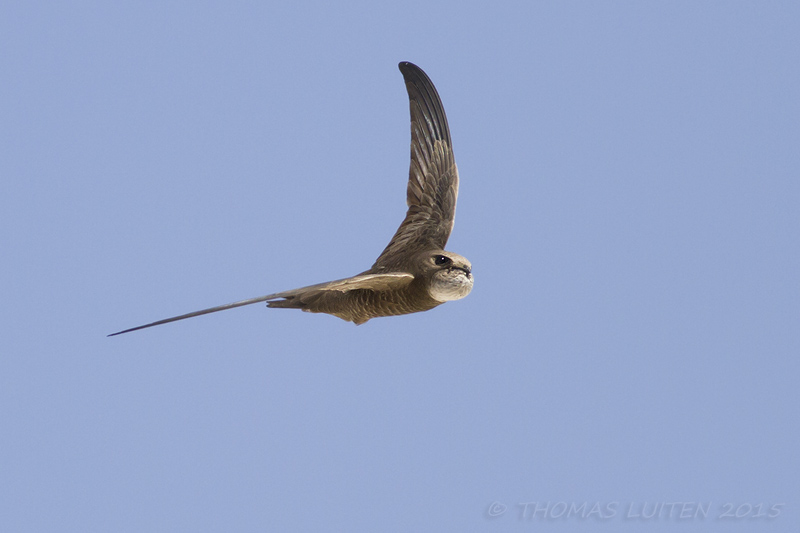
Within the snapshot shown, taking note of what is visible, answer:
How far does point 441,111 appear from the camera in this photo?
23.1 ft

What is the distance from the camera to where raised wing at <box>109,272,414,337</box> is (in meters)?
5.18

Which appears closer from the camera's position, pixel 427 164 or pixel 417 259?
pixel 417 259

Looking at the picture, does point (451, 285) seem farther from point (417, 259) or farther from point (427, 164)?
point (427, 164)

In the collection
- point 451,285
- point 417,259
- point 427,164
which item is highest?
point 427,164

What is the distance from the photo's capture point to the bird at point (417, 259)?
5.99 meters

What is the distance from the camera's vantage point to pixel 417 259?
20.6 ft

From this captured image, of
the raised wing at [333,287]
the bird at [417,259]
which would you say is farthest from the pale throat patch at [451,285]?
the raised wing at [333,287]

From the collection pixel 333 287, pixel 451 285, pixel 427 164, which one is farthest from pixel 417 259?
pixel 427 164

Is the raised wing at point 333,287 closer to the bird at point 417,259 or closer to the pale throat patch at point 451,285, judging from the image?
the bird at point 417,259

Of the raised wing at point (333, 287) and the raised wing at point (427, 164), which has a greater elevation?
the raised wing at point (427, 164)

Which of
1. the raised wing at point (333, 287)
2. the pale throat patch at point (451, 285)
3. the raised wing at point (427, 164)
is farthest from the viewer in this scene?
the raised wing at point (427, 164)

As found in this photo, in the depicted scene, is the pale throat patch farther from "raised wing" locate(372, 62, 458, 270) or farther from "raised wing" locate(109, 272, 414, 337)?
"raised wing" locate(372, 62, 458, 270)

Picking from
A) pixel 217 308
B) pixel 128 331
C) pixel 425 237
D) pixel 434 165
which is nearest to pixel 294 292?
pixel 217 308

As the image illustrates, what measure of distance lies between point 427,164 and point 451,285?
1414 mm
